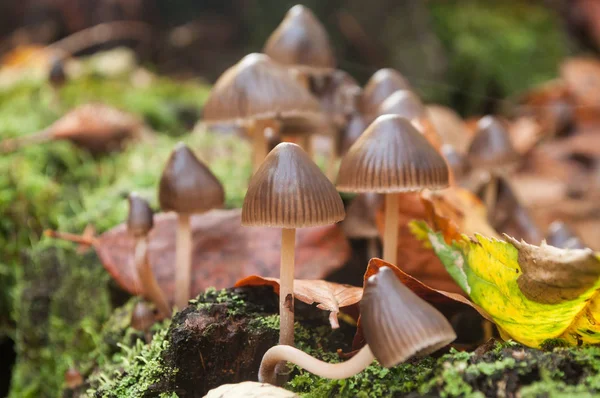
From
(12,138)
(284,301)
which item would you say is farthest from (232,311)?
(12,138)

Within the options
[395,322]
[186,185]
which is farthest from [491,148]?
[395,322]

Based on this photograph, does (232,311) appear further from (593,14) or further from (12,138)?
(593,14)

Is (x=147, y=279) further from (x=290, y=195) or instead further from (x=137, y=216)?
(x=290, y=195)

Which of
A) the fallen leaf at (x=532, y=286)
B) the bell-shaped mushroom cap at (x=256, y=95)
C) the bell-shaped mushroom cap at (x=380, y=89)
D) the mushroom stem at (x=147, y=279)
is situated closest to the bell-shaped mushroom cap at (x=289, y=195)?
the fallen leaf at (x=532, y=286)

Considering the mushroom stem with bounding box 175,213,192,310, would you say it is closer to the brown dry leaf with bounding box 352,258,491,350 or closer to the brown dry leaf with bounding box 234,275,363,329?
the brown dry leaf with bounding box 234,275,363,329

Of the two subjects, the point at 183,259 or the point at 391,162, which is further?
the point at 183,259

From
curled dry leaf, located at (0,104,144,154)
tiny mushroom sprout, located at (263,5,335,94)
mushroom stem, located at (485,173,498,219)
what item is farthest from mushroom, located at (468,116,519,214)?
curled dry leaf, located at (0,104,144,154)
